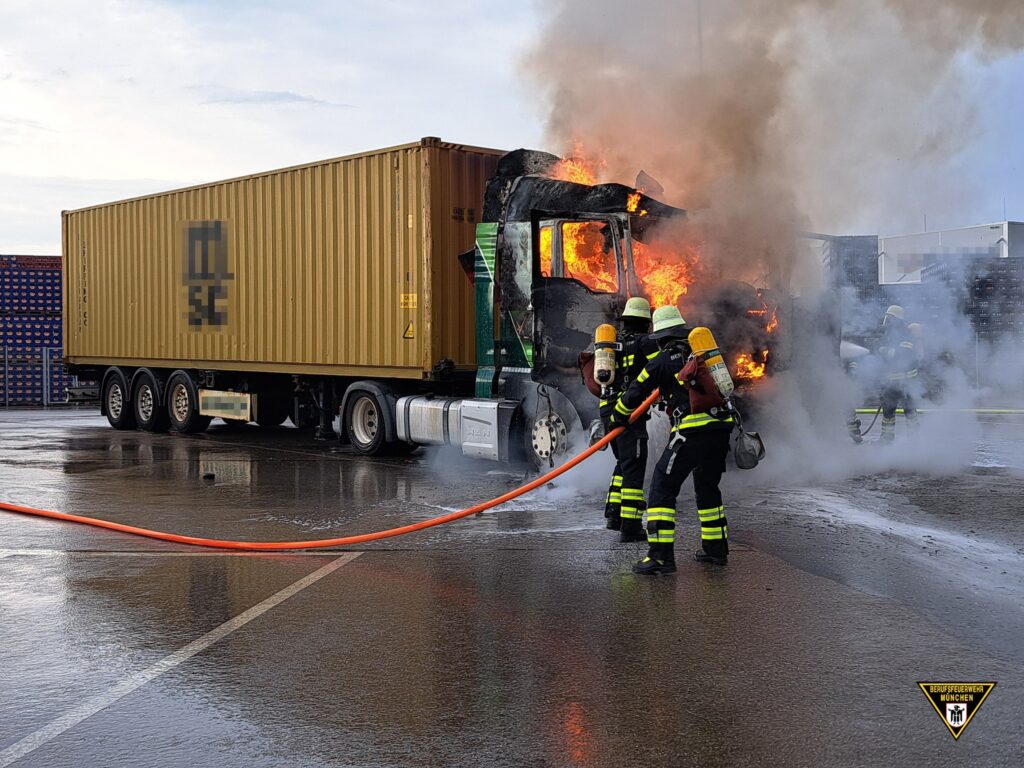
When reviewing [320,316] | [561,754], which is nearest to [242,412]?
[320,316]

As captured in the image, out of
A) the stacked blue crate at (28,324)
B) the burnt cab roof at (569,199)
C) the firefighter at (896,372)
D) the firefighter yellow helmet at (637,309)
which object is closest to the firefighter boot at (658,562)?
the firefighter yellow helmet at (637,309)

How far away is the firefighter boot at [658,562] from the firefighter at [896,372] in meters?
7.89

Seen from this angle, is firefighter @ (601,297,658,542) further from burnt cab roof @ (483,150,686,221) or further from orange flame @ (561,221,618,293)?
burnt cab roof @ (483,150,686,221)

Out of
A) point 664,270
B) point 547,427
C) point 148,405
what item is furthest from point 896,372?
point 148,405

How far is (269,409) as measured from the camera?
55.6 ft

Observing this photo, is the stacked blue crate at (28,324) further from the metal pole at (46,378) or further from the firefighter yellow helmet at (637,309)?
the firefighter yellow helmet at (637,309)

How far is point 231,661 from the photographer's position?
4.94 m

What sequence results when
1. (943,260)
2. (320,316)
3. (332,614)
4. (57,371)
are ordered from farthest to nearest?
(57,371) → (943,260) → (320,316) → (332,614)

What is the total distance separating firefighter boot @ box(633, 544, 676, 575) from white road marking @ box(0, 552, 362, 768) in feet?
6.60

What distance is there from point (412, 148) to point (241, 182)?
13.4 feet

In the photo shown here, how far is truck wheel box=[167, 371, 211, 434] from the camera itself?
57.3 feet

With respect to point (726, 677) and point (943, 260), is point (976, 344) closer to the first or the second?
point (943, 260)

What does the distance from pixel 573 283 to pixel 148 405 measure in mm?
10668

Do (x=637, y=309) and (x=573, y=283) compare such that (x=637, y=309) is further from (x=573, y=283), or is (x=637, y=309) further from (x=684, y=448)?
(x=573, y=283)
